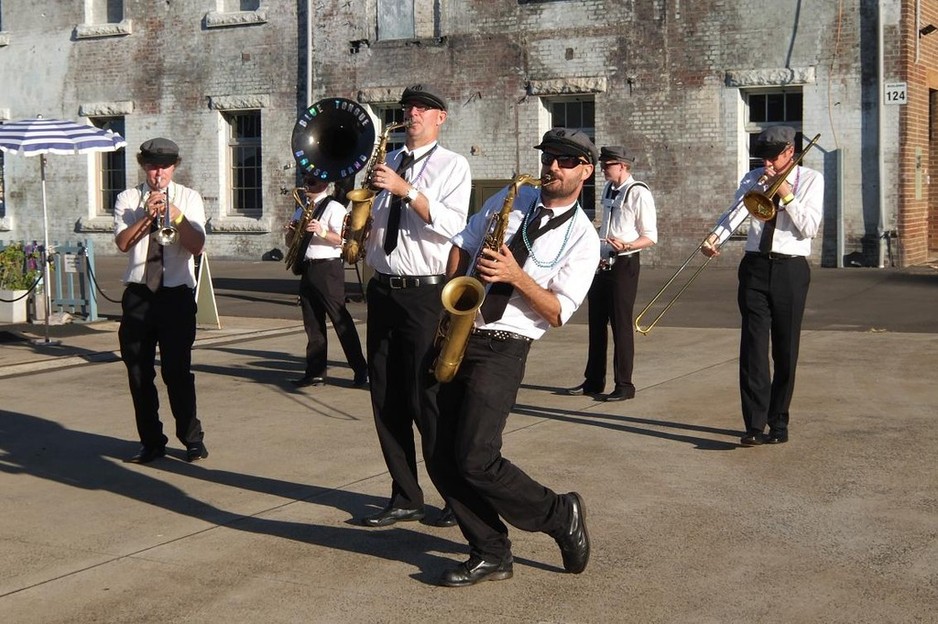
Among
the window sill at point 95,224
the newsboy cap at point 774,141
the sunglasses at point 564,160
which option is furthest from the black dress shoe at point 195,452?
the window sill at point 95,224

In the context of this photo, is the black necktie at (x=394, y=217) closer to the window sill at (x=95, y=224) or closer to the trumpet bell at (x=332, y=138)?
the trumpet bell at (x=332, y=138)

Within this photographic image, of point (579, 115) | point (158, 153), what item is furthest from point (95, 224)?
point (158, 153)

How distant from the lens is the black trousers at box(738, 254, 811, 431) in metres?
8.53

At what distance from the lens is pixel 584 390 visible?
34.8ft

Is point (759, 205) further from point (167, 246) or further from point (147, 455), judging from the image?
point (147, 455)

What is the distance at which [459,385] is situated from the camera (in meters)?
5.71

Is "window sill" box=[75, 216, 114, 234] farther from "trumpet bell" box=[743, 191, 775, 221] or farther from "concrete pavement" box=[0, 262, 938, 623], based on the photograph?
"trumpet bell" box=[743, 191, 775, 221]

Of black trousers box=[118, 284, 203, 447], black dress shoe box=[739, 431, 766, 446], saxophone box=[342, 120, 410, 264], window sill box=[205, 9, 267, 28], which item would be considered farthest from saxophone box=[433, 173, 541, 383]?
window sill box=[205, 9, 267, 28]

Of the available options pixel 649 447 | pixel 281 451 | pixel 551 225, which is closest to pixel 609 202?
pixel 649 447

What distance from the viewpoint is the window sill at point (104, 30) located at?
92.3 ft

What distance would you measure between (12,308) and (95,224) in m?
13.7

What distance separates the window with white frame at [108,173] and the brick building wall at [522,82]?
1.16 feet

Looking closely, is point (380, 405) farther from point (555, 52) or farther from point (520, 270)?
point (555, 52)

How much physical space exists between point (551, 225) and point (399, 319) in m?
1.29
